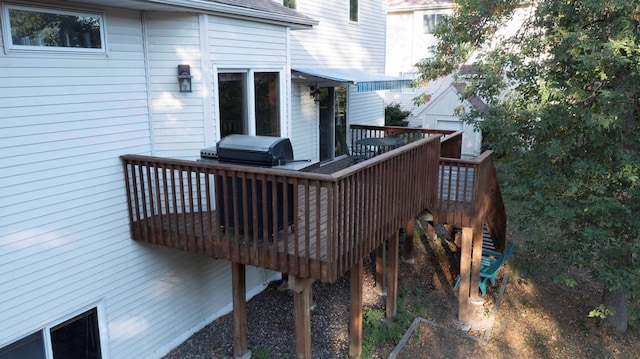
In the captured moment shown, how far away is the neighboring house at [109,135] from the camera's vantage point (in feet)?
15.2

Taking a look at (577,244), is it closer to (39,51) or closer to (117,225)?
(117,225)

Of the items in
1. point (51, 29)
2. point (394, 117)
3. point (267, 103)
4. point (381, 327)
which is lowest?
point (381, 327)

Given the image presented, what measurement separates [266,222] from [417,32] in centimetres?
2042

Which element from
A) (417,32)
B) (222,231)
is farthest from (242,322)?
(417,32)

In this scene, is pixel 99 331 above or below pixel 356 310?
above

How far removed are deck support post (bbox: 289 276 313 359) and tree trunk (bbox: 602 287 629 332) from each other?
5.68 metres

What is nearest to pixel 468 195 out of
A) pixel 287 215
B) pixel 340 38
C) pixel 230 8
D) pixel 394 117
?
pixel 287 215

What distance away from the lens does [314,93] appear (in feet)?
33.4

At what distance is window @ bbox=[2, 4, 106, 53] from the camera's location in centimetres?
447

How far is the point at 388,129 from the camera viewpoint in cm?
1171

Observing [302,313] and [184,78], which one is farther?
[184,78]

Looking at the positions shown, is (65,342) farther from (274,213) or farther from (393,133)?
(393,133)

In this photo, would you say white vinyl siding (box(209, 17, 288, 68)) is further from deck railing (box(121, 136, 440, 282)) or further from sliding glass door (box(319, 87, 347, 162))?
sliding glass door (box(319, 87, 347, 162))

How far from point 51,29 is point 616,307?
366 inches
